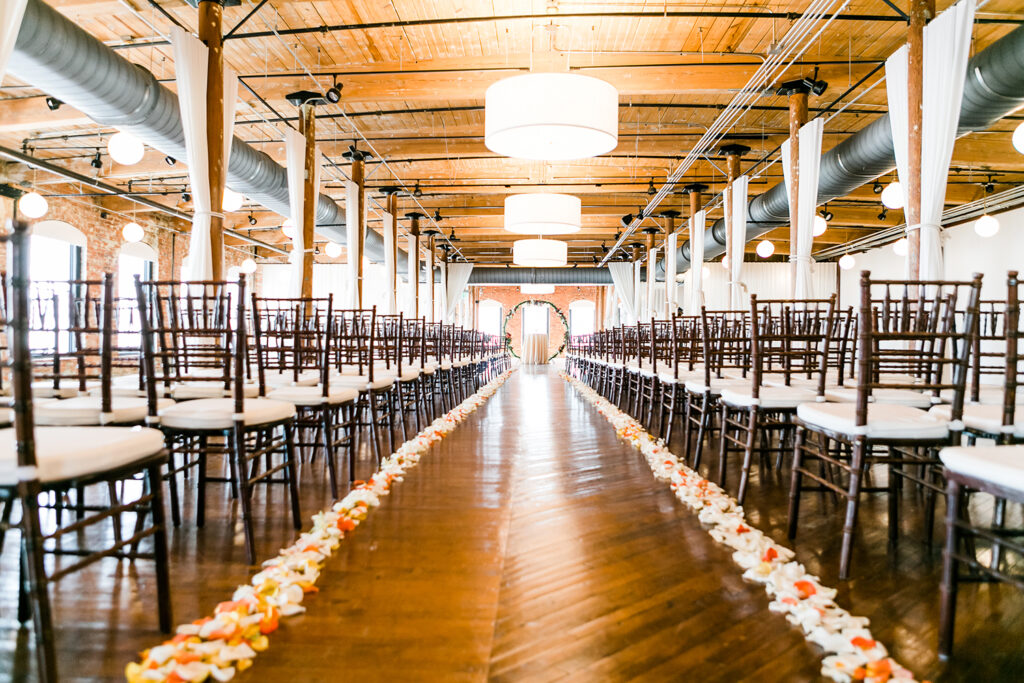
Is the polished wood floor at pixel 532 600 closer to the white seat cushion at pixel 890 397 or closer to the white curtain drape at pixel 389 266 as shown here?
the white seat cushion at pixel 890 397

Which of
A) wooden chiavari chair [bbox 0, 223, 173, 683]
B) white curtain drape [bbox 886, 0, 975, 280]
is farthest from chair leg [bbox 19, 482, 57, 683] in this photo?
white curtain drape [bbox 886, 0, 975, 280]

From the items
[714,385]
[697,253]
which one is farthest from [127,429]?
[697,253]

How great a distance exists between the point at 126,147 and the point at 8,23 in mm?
3052

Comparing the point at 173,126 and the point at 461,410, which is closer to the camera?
the point at 173,126

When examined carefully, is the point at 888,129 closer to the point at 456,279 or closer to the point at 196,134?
the point at 196,134

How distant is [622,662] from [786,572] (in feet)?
2.84

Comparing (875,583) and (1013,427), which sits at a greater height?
(1013,427)

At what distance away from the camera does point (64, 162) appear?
10391mm

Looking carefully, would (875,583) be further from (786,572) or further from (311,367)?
(311,367)

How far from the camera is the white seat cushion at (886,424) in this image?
2.12 metres

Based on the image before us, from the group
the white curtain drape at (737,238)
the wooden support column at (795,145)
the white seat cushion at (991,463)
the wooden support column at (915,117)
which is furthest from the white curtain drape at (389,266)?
the white seat cushion at (991,463)

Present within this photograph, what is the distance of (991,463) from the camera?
152 cm

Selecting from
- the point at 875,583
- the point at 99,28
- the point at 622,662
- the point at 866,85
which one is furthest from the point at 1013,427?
the point at 99,28

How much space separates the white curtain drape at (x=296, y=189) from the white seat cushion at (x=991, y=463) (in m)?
6.51
